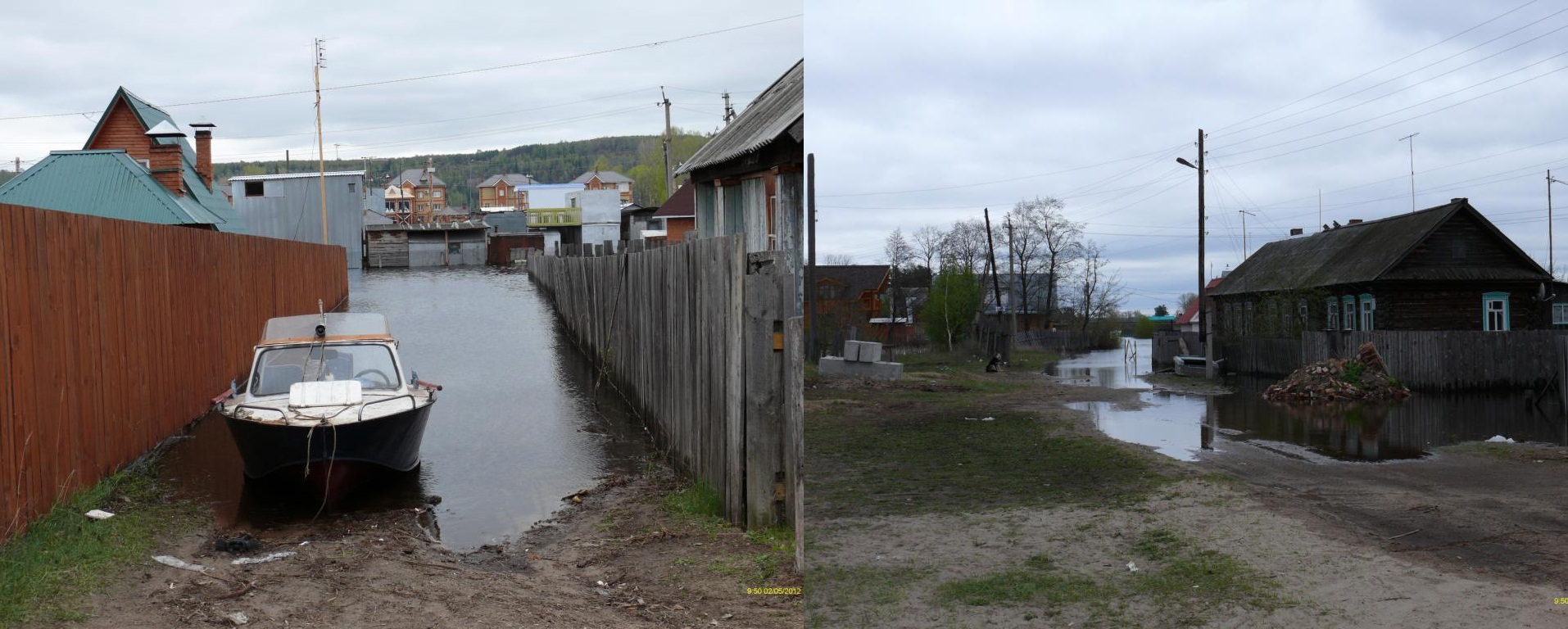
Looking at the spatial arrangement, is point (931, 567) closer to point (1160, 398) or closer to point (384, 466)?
point (384, 466)

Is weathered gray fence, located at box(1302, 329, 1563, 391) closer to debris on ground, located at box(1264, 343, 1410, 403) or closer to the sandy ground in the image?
debris on ground, located at box(1264, 343, 1410, 403)

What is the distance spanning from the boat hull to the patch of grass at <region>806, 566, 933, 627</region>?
3574 millimetres

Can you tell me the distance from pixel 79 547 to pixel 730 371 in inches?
136

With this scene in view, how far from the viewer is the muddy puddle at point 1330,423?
14977 mm

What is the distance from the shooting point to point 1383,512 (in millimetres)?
8828

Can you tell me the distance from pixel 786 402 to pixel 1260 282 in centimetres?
3698

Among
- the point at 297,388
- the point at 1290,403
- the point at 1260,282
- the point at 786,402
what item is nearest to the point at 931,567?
the point at 786,402

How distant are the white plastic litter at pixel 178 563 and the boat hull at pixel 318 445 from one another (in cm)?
172

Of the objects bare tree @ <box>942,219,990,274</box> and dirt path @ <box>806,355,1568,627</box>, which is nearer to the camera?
dirt path @ <box>806,355,1568,627</box>

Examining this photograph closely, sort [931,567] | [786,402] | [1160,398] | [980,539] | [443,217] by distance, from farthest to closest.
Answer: [443,217], [1160,398], [980,539], [931,567], [786,402]

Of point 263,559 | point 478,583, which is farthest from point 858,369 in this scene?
point 478,583

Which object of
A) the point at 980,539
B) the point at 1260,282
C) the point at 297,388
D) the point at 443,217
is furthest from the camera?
the point at 443,217

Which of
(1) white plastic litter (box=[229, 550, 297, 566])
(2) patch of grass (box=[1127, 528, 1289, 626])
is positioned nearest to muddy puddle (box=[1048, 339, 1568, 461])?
(2) patch of grass (box=[1127, 528, 1289, 626])

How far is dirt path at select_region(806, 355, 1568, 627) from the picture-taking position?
5848mm
